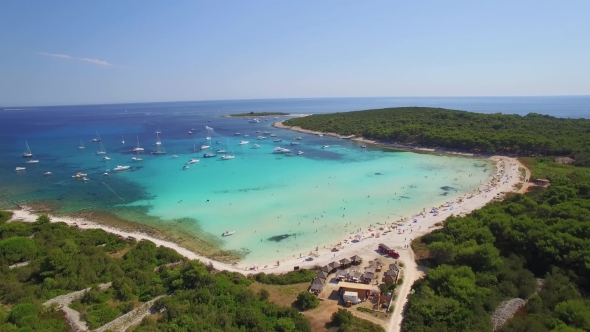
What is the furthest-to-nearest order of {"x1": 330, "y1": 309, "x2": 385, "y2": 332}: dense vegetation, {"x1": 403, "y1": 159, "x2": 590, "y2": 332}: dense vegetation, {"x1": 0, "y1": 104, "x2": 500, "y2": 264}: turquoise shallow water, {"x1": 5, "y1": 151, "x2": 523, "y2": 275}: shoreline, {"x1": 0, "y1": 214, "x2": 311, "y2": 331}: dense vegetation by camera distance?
{"x1": 0, "y1": 104, "x2": 500, "y2": 264}: turquoise shallow water → {"x1": 5, "y1": 151, "x2": 523, "y2": 275}: shoreline → {"x1": 330, "y1": 309, "x2": 385, "y2": 332}: dense vegetation → {"x1": 0, "y1": 214, "x2": 311, "y2": 331}: dense vegetation → {"x1": 403, "y1": 159, "x2": 590, "y2": 332}: dense vegetation

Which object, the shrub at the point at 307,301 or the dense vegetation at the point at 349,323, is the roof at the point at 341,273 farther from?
the dense vegetation at the point at 349,323

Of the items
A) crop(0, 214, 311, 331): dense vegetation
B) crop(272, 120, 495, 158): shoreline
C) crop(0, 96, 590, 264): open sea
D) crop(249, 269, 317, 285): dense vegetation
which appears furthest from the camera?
crop(272, 120, 495, 158): shoreline

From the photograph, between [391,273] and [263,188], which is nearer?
[391,273]

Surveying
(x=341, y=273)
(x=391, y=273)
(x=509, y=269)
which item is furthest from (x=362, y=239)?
(x=509, y=269)

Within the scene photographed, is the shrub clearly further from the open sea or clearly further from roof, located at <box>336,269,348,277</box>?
the open sea

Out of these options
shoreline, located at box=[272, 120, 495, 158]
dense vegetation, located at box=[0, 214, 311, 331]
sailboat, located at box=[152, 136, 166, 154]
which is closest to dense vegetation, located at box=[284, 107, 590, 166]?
shoreline, located at box=[272, 120, 495, 158]

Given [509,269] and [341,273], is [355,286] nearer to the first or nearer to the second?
[341,273]
